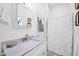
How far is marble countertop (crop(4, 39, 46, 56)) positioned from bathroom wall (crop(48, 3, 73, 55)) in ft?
0.75

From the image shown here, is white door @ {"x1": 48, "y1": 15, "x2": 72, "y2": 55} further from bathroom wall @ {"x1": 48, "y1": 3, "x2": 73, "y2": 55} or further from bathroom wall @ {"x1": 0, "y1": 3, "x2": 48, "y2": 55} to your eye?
bathroom wall @ {"x1": 0, "y1": 3, "x2": 48, "y2": 55}

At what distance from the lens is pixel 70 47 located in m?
1.41

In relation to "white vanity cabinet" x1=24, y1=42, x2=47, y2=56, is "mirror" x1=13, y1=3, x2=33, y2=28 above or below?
above

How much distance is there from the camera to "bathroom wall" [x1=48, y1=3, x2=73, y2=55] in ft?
4.55

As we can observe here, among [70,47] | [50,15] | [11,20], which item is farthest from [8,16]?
[70,47]

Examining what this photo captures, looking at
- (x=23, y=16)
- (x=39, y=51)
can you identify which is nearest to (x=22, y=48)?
(x=39, y=51)

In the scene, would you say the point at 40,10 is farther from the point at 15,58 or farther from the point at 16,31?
the point at 15,58

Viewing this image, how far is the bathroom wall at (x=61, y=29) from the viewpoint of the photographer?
1388 millimetres

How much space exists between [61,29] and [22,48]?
1.96 ft

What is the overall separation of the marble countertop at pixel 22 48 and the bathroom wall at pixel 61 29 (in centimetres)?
23

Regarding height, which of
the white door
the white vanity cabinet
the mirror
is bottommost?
the white vanity cabinet

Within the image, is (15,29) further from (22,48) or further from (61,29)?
(61,29)

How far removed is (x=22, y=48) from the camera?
4.49ft

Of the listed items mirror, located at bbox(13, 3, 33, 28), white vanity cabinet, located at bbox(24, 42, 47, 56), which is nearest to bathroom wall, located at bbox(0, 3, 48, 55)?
mirror, located at bbox(13, 3, 33, 28)
